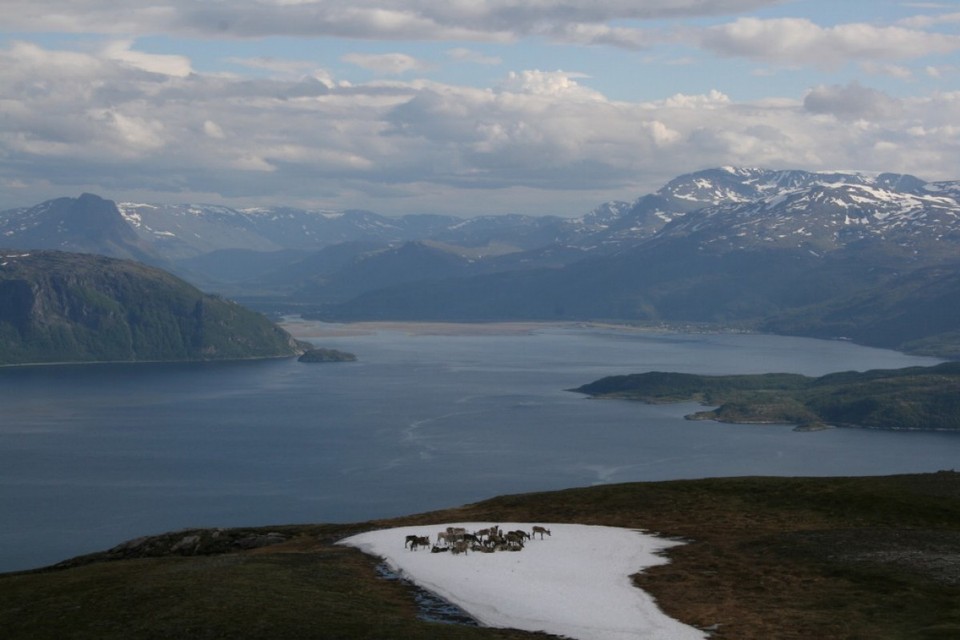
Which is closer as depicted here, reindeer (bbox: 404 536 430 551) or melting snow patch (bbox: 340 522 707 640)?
melting snow patch (bbox: 340 522 707 640)

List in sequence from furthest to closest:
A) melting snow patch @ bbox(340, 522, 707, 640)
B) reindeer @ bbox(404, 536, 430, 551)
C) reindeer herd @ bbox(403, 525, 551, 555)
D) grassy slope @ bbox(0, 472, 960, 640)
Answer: reindeer @ bbox(404, 536, 430, 551) → reindeer herd @ bbox(403, 525, 551, 555) → melting snow patch @ bbox(340, 522, 707, 640) → grassy slope @ bbox(0, 472, 960, 640)

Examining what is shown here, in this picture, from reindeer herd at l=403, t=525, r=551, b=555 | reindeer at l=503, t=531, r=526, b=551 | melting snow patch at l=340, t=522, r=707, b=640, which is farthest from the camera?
reindeer at l=503, t=531, r=526, b=551

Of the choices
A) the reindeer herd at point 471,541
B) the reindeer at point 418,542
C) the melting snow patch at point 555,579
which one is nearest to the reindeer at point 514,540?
the reindeer herd at point 471,541

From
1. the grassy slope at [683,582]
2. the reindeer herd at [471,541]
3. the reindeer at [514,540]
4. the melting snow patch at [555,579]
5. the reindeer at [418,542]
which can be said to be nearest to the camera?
the grassy slope at [683,582]

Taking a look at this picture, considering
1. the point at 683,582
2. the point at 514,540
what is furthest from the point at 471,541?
the point at 683,582

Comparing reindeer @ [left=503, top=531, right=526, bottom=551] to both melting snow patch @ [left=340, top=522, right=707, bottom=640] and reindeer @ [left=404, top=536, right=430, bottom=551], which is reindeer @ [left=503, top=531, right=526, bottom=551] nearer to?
melting snow patch @ [left=340, top=522, right=707, bottom=640]

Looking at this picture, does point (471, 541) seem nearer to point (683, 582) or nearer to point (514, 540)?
point (514, 540)

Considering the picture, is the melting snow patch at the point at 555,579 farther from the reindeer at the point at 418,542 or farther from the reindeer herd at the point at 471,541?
the reindeer at the point at 418,542

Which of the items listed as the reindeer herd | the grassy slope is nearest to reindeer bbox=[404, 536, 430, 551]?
the reindeer herd
